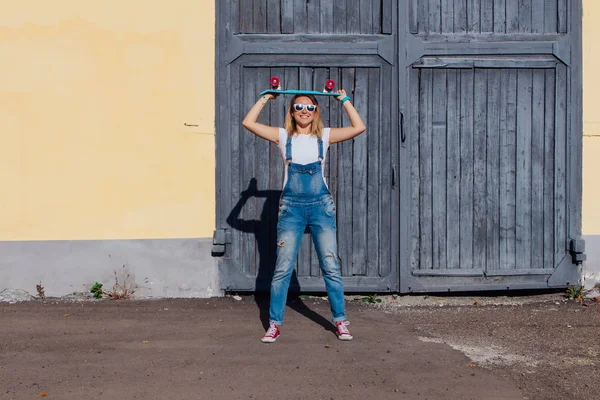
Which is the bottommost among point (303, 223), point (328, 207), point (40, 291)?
point (40, 291)

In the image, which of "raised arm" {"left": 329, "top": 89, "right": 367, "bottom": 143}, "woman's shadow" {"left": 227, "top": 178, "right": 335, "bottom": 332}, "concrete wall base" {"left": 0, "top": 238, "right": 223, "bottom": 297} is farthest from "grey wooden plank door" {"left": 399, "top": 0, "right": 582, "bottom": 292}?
"concrete wall base" {"left": 0, "top": 238, "right": 223, "bottom": 297}

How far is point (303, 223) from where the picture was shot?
5277mm

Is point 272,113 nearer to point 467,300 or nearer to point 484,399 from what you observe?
point 467,300

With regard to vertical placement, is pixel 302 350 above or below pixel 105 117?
below

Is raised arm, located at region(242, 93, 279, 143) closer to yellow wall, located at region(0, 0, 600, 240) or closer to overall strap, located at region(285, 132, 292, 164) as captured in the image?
overall strap, located at region(285, 132, 292, 164)

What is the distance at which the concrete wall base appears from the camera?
21.4ft

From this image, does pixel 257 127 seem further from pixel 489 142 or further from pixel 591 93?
pixel 591 93

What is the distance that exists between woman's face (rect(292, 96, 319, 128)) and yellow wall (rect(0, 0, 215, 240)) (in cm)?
145

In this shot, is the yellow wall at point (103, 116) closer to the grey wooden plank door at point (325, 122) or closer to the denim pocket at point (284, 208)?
the grey wooden plank door at point (325, 122)

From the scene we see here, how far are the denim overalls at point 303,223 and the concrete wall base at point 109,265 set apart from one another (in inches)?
57.7

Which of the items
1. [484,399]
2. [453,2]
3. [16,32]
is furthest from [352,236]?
[16,32]

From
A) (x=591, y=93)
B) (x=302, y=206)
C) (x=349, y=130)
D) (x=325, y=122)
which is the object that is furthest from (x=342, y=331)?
(x=591, y=93)

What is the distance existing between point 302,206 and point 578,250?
2.70 m

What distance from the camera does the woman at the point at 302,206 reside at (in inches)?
206
